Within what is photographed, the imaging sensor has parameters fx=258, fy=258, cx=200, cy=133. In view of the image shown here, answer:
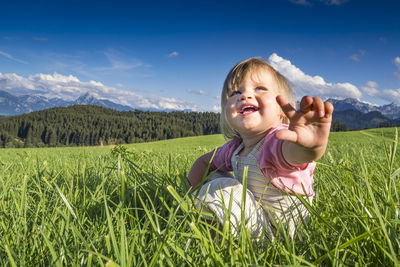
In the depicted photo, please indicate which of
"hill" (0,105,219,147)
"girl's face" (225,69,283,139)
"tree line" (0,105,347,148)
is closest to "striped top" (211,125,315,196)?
"girl's face" (225,69,283,139)

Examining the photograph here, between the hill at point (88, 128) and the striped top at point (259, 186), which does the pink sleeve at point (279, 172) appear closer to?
the striped top at point (259, 186)

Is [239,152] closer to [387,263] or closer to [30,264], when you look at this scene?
[387,263]

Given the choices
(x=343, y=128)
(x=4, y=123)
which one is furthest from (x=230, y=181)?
(x=4, y=123)

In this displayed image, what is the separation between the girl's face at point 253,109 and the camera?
→ 1707mm

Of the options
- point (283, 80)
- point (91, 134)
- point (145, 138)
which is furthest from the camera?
point (91, 134)

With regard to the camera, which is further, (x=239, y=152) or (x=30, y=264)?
(x=239, y=152)

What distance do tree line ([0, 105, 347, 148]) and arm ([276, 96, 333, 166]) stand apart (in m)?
103

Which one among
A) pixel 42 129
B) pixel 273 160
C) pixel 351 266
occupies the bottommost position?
pixel 42 129

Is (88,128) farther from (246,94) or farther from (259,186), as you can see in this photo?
(259,186)

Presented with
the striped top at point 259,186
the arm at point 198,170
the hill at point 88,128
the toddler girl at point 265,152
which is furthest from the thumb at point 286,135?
the hill at point 88,128

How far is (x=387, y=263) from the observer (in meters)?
0.90

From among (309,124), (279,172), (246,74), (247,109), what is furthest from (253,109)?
(309,124)

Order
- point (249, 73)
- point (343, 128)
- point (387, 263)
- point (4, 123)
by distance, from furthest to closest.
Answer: point (4, 123)
point (343, 128)
point (249, 73)
point (387, 263)

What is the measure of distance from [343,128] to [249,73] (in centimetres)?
10255
